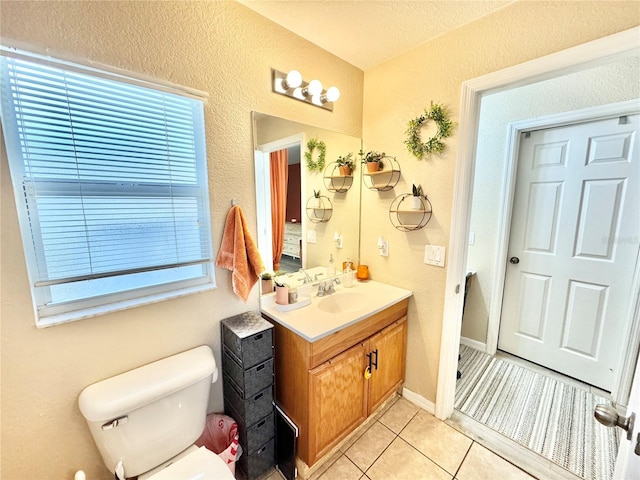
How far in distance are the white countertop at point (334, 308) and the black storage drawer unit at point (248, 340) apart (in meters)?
0.11

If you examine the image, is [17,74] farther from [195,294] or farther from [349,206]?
[349,206]

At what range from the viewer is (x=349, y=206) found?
6.72 feet

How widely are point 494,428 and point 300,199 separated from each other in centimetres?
194

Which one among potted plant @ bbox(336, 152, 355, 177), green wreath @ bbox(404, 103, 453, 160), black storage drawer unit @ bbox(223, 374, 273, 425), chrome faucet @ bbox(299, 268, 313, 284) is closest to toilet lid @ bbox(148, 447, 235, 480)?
black storage drawer unit @ bbox(223, 374, 273, 425)

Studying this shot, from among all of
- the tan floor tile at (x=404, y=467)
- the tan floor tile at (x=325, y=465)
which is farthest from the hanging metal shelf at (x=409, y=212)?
the tan floor tile at (x=325, y=465)

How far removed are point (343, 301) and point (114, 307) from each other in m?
1.28

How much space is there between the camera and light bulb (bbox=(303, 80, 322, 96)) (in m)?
1.56

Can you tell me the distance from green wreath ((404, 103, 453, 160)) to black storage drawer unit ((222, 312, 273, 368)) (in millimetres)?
1406

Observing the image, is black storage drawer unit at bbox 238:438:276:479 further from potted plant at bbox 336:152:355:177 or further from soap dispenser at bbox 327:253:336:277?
potted plant at bbox 336:152:355:177

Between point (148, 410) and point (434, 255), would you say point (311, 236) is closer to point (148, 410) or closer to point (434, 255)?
point (434, 255)

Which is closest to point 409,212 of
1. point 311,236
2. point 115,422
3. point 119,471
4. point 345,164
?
point 345,164

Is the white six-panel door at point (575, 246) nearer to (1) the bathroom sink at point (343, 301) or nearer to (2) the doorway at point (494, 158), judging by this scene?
(2) the doorway at point (494, 158)

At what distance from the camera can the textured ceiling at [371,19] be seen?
1.32m

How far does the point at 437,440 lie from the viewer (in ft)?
5.31
